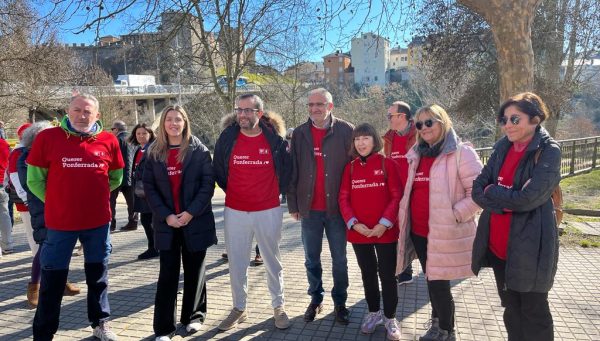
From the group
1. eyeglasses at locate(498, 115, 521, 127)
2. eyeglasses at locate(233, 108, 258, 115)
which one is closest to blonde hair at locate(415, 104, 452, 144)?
eyeglasses at locate(498, 115, 521, 127)

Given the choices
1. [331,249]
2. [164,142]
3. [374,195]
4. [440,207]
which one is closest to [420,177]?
[440,207]

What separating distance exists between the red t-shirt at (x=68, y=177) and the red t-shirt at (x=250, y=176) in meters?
1.13

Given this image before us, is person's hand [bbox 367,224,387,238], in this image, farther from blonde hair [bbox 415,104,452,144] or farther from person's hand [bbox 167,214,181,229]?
person's hand [bbox 167,214,181,229]

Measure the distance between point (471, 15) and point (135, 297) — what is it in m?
14.2

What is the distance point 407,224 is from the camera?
3.52 metres

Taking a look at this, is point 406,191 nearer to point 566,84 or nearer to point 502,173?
point 502,173

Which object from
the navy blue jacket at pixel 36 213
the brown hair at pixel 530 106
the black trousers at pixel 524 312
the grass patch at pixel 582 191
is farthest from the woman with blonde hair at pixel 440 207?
the grass patch at pixel 582 191

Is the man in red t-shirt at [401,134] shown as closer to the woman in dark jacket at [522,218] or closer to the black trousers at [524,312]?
the woman in dark jacket at [522,218]

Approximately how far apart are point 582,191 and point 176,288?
1188 cm

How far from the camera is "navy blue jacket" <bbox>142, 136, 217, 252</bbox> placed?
12.0ft

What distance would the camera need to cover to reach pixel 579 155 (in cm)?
1430

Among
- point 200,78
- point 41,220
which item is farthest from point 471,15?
point 41,220

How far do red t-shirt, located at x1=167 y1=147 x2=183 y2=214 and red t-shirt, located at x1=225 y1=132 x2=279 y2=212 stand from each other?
1.44 feet

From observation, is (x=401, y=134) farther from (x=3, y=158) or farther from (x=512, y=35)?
(x=3, y=158)
